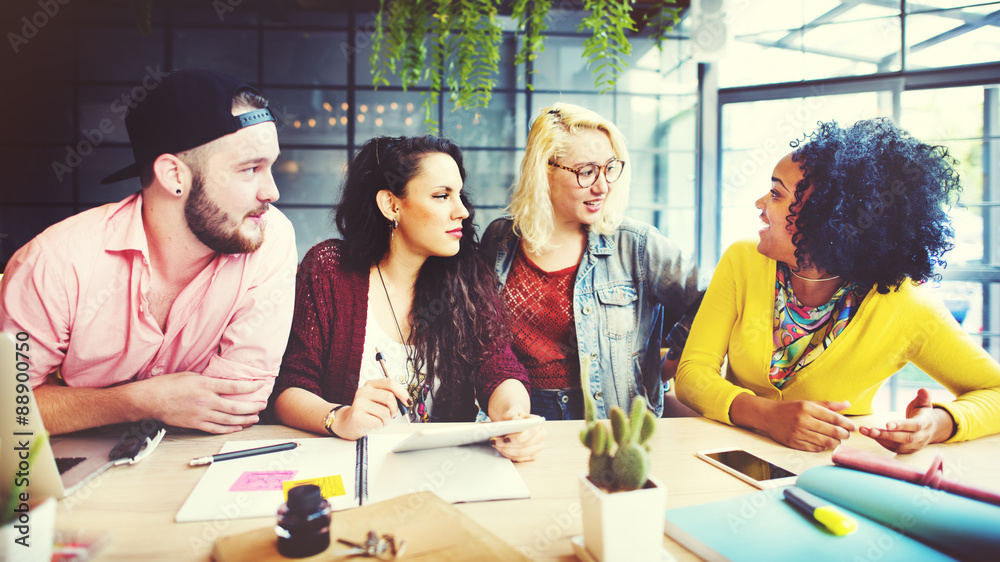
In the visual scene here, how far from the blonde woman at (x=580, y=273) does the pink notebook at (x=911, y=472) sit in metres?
0.93

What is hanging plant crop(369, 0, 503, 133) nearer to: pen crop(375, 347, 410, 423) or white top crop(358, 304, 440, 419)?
white top crop(358, 304, 440, 419)

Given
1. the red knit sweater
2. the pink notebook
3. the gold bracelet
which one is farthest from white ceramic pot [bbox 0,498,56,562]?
the pink notebook

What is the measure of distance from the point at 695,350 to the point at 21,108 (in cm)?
513

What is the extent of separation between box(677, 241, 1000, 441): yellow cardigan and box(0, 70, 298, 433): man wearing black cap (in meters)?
1.17

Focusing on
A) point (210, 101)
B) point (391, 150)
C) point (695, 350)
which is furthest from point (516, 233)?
point (210, 101)

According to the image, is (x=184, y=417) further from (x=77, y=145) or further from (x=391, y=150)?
(x=77, y=145)

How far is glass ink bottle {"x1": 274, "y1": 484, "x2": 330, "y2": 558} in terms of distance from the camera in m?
0.69

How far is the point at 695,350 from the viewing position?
1.54 metres

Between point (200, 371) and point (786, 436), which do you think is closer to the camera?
point (786, 436)

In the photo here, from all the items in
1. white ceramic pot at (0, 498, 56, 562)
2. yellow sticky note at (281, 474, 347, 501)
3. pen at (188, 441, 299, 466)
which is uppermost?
white ceramic pot at (0, 498, 56, 562)

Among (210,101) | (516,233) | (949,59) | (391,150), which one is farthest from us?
(949,59)

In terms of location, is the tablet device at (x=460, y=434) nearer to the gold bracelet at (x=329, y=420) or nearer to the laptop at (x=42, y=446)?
the gold bracelet at (x=329, y=420)

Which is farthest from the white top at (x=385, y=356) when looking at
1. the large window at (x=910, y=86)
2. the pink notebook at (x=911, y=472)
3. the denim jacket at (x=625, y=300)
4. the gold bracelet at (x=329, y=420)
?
the large window at (x=910, y=86)

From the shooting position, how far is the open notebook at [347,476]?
34.7 inches
